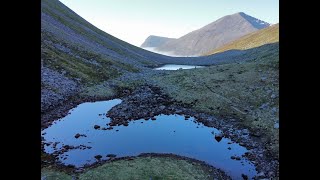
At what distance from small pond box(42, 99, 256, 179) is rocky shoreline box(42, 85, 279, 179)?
840 millimetres

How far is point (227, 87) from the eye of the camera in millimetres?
46875

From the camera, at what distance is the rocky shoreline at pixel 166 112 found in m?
23.9

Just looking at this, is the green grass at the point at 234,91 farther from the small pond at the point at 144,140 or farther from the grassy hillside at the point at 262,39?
the grassy hillside at the point at 262,39

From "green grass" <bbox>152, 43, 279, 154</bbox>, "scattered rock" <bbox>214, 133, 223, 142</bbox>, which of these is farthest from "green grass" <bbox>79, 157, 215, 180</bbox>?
"green grass" <bbox>152, 43, 279, 154</bbox>

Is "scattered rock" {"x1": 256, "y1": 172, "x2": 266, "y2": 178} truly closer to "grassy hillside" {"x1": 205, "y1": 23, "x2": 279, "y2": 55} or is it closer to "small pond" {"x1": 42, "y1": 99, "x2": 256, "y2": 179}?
"small pond" {"x1": 42, "y1": 99, "x2": 256, "y2": 179}

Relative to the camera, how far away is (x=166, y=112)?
1463 inches

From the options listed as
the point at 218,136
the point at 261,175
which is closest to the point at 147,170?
the point at 261,175

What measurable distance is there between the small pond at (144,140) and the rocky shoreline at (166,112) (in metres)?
0.84

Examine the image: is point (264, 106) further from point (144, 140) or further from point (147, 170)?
point (147, 170)
